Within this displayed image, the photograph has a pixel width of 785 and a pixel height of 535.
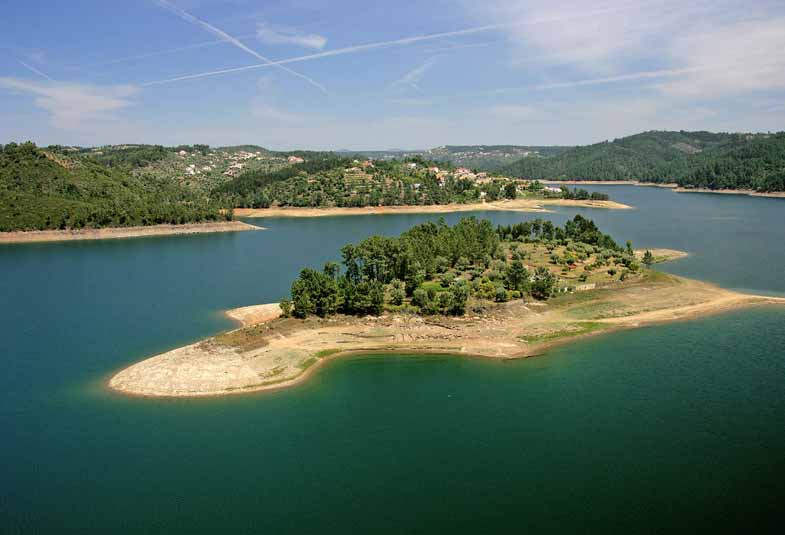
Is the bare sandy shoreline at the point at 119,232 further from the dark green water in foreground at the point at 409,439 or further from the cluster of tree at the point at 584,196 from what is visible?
the cluster of tree at the point at 584,196

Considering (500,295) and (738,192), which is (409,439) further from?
(738,192)

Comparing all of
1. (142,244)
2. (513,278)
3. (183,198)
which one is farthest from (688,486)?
(183,198)

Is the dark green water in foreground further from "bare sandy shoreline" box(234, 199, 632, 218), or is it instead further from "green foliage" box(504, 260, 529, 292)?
"bare sandy shoreline" box(234, 199, 632, 218)

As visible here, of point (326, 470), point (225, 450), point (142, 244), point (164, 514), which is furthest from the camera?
point (142, 244)

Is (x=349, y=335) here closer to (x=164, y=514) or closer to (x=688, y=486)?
(x=164, y=514)

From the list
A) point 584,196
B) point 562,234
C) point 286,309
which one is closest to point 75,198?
point 286,309

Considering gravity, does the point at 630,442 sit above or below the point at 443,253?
below
